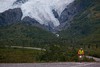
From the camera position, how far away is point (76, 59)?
1357 inches

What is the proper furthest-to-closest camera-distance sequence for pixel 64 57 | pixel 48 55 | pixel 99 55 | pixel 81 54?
pixel 99 55 < pixel 48 55 < pixel 64 57 < pixel 81 54

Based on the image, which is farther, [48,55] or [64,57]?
[48,55]

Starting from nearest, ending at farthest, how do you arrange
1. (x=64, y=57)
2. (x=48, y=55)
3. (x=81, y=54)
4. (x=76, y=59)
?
(x=81, y=54) → (x=76, y=59) → (x=64, y=57) → (x=48, y=55)

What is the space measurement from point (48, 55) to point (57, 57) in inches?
99.9

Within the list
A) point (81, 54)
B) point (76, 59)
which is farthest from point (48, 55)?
point (81, 54)

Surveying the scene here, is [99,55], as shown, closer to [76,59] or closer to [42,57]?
[42,57]

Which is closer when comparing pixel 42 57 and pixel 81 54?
pixel 81 54

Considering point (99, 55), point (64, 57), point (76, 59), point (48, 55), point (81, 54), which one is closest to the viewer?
point (81, 54)

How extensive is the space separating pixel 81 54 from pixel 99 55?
70.9 feet

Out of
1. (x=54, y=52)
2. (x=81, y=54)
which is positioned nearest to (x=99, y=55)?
(x=54, y=52)

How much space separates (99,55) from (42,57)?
1442cm

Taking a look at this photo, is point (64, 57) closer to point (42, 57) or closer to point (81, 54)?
point (42, 57)

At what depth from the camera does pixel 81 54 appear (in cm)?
3059

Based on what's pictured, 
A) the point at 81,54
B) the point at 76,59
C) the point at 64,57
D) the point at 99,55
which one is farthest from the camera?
the point at 99,55
